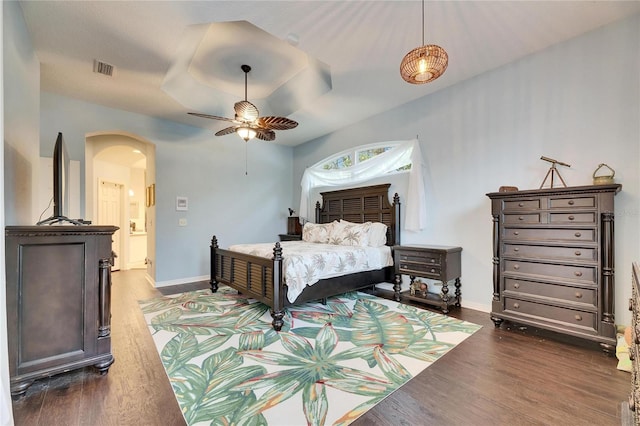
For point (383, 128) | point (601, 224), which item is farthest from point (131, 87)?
point (601, 224)

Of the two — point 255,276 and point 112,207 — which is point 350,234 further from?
point 112,207

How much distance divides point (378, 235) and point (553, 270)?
2192 millimetres

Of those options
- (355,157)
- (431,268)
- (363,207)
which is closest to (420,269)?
(431,268)

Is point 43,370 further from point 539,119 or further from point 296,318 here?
point 539,119

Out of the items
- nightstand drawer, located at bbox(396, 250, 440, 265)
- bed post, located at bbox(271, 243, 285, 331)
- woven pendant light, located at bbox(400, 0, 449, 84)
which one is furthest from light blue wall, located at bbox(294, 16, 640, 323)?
bed post, located at bbox(271, 243, 285, 331)

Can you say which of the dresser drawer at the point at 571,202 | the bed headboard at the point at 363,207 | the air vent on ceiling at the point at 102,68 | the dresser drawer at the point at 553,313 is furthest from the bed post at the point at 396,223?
the air vent on ceiling at the point at 102,68

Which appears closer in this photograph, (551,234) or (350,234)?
(551,234)

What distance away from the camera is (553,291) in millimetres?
2740

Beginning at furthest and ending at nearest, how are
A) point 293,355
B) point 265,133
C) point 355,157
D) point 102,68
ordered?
point 355,157 → point 265,133 → point 102,68 → point 293,355

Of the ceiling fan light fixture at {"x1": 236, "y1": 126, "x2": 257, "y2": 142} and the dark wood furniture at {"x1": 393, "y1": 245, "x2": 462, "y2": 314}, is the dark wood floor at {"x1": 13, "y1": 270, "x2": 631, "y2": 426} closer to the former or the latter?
the dark wood furniture at {"x1": 393, "y1": 245, "x2": 462, "y2": 314}

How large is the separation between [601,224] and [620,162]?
0.74 meters

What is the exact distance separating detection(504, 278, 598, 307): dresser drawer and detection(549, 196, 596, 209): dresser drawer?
2.54 ft

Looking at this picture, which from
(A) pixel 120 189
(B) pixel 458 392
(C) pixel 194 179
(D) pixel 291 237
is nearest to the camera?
(B) pixel 458 392

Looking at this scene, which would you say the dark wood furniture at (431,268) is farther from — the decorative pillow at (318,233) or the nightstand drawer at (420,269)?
the decorative pillow at (318,233)
